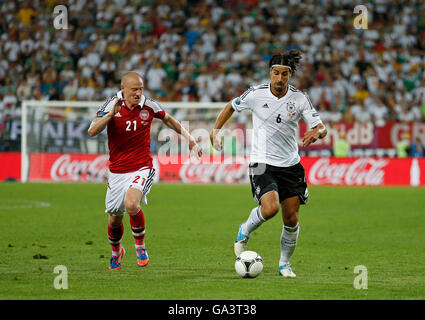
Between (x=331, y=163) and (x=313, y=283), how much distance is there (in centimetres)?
1764

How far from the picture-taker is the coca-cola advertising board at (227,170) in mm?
25141

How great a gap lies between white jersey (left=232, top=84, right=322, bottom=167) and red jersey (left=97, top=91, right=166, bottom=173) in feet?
4.05

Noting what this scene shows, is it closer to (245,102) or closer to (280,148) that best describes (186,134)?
(245,102)

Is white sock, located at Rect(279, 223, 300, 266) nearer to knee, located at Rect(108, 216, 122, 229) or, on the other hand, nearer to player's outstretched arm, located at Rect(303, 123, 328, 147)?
player's outstretched arm, located at Rect(303, 123, 328, 147)

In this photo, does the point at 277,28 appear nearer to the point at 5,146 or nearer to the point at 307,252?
the point at 5,146

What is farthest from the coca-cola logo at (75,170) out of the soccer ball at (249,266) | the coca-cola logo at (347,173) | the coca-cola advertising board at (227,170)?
the soccer ball at (249,266)

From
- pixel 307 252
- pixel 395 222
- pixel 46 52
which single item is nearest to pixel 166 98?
pixel 46 52

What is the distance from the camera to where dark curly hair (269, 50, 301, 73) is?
8375 millimetres

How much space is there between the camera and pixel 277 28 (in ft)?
99.8

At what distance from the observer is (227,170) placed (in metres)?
25.6

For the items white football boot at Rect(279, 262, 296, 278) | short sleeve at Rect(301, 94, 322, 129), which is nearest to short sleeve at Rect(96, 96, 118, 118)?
short sleeve at Rect(301, 94, 322, 129)

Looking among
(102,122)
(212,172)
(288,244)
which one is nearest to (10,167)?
(212,172)
